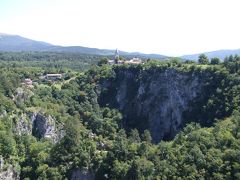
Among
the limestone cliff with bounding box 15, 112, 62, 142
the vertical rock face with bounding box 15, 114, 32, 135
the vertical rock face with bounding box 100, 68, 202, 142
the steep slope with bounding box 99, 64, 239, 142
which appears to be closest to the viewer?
the vertical rock face with bounding box 15, 114, 32, 135

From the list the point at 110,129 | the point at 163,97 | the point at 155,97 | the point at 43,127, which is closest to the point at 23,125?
the point at 43,127

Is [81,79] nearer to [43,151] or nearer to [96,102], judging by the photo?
[96,102]

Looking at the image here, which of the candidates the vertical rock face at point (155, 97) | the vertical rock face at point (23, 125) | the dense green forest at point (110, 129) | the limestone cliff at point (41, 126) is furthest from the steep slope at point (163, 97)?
the vertical rock face at point (23, 125)

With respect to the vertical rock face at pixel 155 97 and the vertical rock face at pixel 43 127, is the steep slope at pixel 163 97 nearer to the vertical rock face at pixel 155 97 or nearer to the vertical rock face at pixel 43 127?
the vertical rock face at pixel 155 97

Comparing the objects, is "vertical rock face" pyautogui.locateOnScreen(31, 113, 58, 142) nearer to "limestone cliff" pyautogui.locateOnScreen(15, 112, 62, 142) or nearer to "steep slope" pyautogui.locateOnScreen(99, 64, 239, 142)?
"limestone cliff" pyautogui.locateOnScreen(15, 112, 62, 142)

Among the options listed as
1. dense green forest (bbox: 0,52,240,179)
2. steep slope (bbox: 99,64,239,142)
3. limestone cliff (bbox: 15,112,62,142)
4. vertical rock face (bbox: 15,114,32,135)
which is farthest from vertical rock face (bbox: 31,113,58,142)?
steep slope (bbox: 99,64,239,142)

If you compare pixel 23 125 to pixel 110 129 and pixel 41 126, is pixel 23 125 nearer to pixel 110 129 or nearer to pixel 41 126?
pixel 41 126
